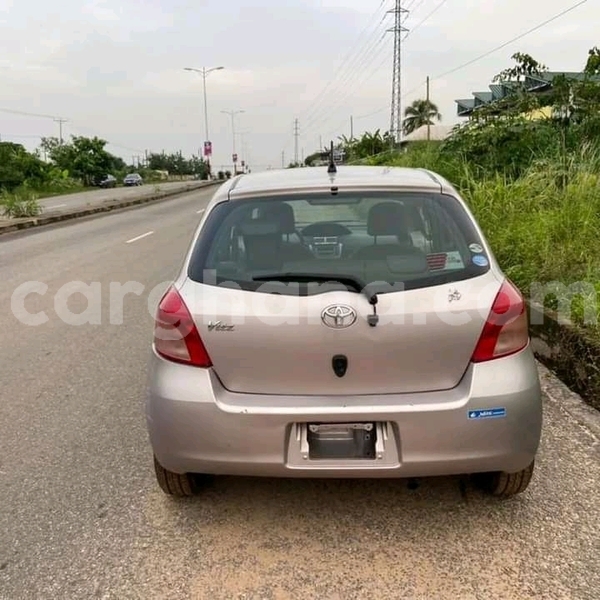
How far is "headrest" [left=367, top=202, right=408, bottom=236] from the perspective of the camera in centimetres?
303

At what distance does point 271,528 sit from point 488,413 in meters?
1.09

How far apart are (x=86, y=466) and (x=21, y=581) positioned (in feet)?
3.06

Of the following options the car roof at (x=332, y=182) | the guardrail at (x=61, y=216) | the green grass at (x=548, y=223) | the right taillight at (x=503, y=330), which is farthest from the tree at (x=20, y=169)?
the right taillight at (x=503, y=330)

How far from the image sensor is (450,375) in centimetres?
253

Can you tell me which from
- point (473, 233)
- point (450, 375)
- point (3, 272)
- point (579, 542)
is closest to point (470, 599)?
point (579, 542)

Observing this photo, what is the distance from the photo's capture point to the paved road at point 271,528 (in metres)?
2.42

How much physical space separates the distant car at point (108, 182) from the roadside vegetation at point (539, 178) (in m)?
49.4

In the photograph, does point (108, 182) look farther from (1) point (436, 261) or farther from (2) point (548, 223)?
(1) point (436, 261)

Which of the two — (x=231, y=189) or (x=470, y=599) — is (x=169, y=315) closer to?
(x=231, y=189)

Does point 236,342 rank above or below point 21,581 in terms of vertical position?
above

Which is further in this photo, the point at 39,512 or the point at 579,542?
the point at 39,512

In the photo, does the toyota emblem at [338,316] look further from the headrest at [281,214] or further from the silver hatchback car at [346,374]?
the headrest at [281,214]

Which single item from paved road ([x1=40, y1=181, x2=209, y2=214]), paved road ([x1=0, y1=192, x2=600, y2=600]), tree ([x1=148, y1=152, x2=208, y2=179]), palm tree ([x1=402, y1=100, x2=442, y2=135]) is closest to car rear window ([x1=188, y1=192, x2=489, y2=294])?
paved road ([x1=0, y1=192, x2=600, y2=600])

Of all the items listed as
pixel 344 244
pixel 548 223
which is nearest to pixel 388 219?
pixel 344 244
